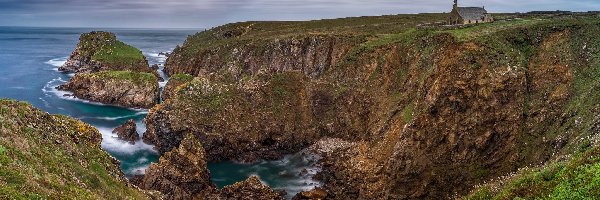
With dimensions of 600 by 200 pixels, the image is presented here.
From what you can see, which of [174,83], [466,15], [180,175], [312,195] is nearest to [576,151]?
[312,195]

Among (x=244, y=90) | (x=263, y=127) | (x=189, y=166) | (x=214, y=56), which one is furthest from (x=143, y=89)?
(x=189, y=166)

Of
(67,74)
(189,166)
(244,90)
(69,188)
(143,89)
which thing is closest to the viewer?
(69,188)

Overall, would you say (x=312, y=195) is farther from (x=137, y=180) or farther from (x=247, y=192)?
(x=137, y=180)

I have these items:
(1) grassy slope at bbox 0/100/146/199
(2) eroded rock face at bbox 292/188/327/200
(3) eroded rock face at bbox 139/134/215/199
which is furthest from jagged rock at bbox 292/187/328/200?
(1) grassy slope at bbox 0/100/146/199

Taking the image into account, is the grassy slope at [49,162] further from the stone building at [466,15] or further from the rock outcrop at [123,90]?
the stone building at [466,15]

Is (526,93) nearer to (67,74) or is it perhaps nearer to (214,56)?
(214,56)
